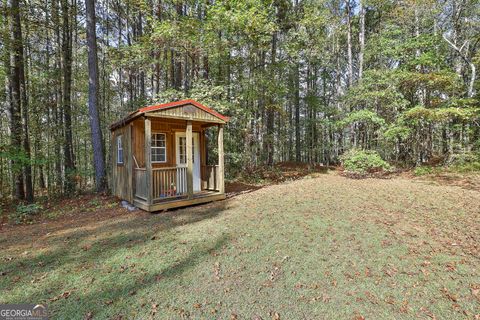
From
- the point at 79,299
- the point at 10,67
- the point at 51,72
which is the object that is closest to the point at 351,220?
the point at 79,299

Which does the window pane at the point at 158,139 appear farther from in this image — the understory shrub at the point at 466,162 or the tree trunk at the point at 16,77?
the understory shrub at the point at 466,162

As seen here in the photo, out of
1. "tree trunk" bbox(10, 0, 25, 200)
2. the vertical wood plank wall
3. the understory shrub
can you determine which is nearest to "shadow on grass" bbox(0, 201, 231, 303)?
the vertical wood plank wall

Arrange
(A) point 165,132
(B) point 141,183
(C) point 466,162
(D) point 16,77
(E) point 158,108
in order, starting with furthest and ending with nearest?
(C) point 466,162, (D) point 16,77, (A) point 165,132, (B) point 141,183, (E) point 158,108

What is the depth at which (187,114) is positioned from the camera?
6879 mm

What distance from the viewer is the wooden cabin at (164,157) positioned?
21.2ft

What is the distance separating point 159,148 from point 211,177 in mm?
2148

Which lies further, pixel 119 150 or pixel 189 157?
pixel 119 150

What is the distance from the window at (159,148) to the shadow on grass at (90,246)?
2312 mm

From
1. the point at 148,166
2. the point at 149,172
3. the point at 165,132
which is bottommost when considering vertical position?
the point at 149,172

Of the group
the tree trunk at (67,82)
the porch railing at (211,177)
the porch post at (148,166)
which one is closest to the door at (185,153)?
the porch railing at (211,177)

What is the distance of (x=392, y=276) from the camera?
3.16 metres

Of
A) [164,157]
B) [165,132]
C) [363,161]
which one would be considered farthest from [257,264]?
[363,161]

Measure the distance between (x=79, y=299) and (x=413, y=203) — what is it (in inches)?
309

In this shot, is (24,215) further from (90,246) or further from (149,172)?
(90,246)
